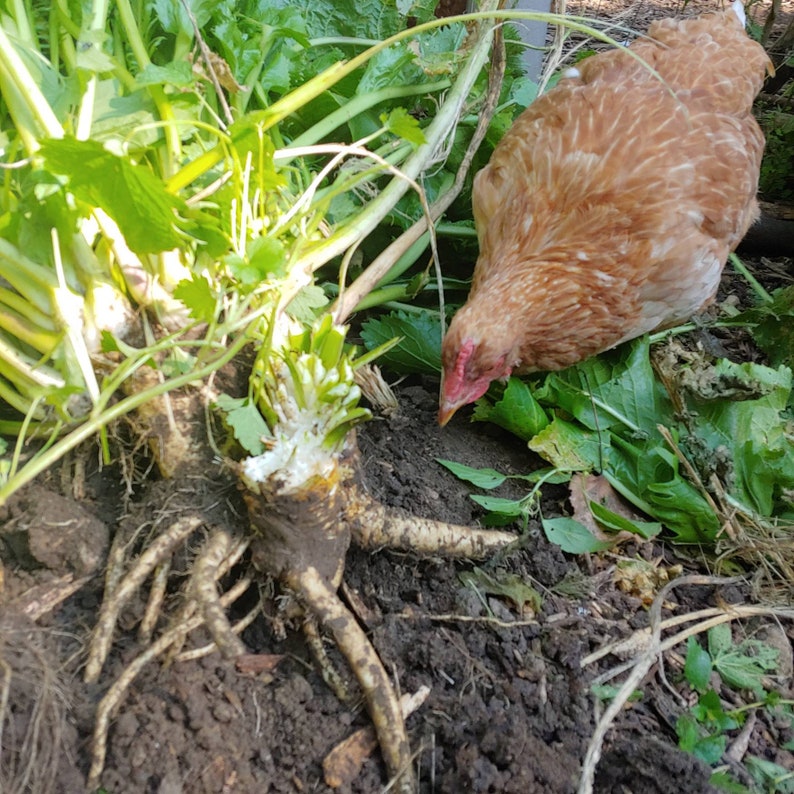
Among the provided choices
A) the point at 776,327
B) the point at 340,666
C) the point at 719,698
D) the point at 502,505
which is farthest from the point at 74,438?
the point at 776,327

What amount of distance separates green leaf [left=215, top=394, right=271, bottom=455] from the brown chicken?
0.67m

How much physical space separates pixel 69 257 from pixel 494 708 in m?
1.26

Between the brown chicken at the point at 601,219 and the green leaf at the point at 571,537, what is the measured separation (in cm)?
41

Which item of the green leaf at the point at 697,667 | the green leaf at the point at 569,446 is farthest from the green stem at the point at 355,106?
the green leaf at the point at 697,667

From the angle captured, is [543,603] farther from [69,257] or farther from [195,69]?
[195,69]

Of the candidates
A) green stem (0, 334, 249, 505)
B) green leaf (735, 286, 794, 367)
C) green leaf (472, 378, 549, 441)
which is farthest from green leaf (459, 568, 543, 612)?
green leaf (735, 286, 794, 367)

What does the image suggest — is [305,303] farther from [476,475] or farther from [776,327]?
[776,327]

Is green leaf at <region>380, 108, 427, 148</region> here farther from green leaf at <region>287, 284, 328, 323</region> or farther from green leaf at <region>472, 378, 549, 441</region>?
green leaf at <region>472, 378, 549, 441</region>

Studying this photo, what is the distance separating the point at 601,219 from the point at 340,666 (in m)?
1.42

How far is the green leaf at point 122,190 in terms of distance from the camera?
1.14 meters

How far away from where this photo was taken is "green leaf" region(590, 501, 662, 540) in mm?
1894

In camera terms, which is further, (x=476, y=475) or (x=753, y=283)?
(x=753, y=283)

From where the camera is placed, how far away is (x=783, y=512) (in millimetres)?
2020

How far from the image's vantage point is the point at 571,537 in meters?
1.83
